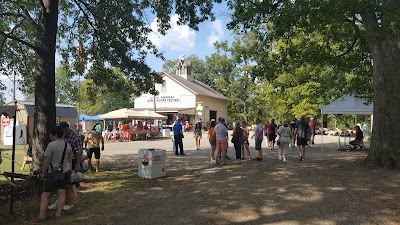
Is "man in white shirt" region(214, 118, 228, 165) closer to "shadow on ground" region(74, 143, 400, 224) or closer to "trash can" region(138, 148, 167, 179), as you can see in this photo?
"shadow on ground" region(74, 143, 400, 224)

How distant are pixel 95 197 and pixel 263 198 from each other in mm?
3620

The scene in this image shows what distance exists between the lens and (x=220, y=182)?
8.91m

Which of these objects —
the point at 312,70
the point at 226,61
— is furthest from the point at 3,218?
the point at 226,61

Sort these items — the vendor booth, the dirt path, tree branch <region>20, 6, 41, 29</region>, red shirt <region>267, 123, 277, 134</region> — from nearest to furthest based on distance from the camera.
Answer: the dirt path < tree branch <region>20, 6, 41, 29</region> < red shirt <region>267, 123, 277, 134</region> < the vendor booth

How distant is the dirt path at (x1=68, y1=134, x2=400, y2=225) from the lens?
596cm

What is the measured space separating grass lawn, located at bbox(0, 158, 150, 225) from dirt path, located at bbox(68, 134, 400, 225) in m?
0.15

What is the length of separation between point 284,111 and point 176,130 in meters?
22.9

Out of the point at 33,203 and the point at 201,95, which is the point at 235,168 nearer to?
the point at 33,203

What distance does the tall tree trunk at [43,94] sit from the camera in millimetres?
8891

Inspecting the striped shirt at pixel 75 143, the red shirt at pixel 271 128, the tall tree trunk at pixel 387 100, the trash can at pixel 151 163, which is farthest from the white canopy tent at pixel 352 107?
the striped shirt at pixel 75 143

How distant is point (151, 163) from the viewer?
9.66 m

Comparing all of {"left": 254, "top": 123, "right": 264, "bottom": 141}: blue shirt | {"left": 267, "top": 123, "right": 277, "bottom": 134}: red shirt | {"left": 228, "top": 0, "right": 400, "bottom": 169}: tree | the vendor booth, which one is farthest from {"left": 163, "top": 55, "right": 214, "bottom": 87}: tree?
{"left": 228, "top": 0, "right": 400, "bottom": 169}: tree

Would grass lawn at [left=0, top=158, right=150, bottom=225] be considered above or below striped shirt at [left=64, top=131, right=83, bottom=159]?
below

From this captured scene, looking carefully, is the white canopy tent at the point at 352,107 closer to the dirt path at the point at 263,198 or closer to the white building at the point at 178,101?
the dirt path at the point at 263,198
